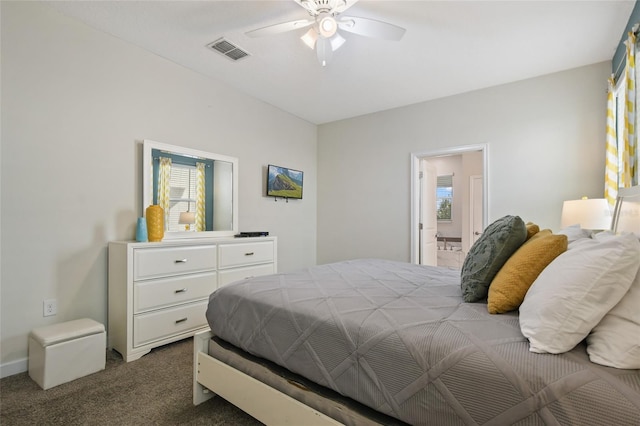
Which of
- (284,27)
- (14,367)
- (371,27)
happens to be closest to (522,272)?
(371,27)

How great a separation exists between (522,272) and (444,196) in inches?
278

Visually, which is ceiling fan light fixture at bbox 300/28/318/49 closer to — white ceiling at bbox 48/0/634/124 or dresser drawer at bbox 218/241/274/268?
white ceiling at bbox 48/0/634/124

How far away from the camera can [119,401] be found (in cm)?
175

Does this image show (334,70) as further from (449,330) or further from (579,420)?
(579,420)

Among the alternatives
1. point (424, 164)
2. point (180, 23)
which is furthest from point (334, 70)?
point (424, 164)

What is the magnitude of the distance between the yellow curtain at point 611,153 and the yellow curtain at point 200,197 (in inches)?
150

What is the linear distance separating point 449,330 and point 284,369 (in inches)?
30.7

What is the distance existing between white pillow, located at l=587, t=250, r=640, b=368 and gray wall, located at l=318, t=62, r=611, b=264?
2.73 metres

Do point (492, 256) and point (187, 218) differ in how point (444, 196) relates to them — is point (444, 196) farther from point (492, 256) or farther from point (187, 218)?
point (492, 256)

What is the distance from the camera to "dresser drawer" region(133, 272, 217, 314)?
92.0 inches

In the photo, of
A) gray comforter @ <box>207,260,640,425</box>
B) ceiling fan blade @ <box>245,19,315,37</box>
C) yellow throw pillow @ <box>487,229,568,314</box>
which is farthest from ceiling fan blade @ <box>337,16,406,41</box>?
gray comforter @ <box>207,260,640,425</box>

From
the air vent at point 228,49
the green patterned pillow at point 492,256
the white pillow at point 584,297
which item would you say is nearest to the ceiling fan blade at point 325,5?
the air vent at point 228,49

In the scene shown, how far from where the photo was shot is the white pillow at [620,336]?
0.79 metres

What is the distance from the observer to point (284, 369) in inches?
54.7
